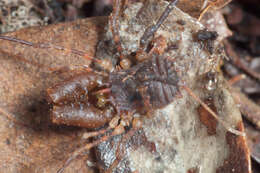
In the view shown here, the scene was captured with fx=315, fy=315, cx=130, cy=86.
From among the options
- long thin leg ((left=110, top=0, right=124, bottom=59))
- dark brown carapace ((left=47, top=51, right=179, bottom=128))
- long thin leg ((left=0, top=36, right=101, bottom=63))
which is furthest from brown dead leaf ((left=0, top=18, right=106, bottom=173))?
long thin leg ((left=110, top=0, right=124, bottom=59))

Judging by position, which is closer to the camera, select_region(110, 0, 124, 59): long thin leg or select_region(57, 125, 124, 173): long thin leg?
select_region(57, 125, 124, 173): long thin leg

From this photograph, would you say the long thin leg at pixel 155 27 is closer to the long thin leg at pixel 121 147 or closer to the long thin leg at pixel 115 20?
the long thin leg at pixel 115 20

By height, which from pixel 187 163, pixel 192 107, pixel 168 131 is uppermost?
pixel 192 107

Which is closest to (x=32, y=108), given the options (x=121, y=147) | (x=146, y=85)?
(x=121, y=147)

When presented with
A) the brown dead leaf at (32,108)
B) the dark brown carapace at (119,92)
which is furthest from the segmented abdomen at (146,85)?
the brown dead leaf at (32,108)

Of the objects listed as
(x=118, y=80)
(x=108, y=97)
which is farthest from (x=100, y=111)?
(x=118, y=80)

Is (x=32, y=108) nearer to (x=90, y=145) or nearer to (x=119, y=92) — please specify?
(x=90, y=145)

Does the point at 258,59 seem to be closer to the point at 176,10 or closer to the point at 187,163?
the point at 176,10

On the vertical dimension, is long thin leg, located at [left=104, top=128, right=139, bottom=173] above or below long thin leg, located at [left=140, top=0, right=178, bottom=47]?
below

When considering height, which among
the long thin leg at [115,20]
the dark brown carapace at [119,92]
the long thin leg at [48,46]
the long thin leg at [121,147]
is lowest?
the long thin leg at [121,147]

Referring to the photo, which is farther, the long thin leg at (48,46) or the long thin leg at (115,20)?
the long thin leg at (115,20)

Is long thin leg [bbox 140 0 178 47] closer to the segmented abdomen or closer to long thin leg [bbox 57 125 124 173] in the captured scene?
the segmented abdomen
